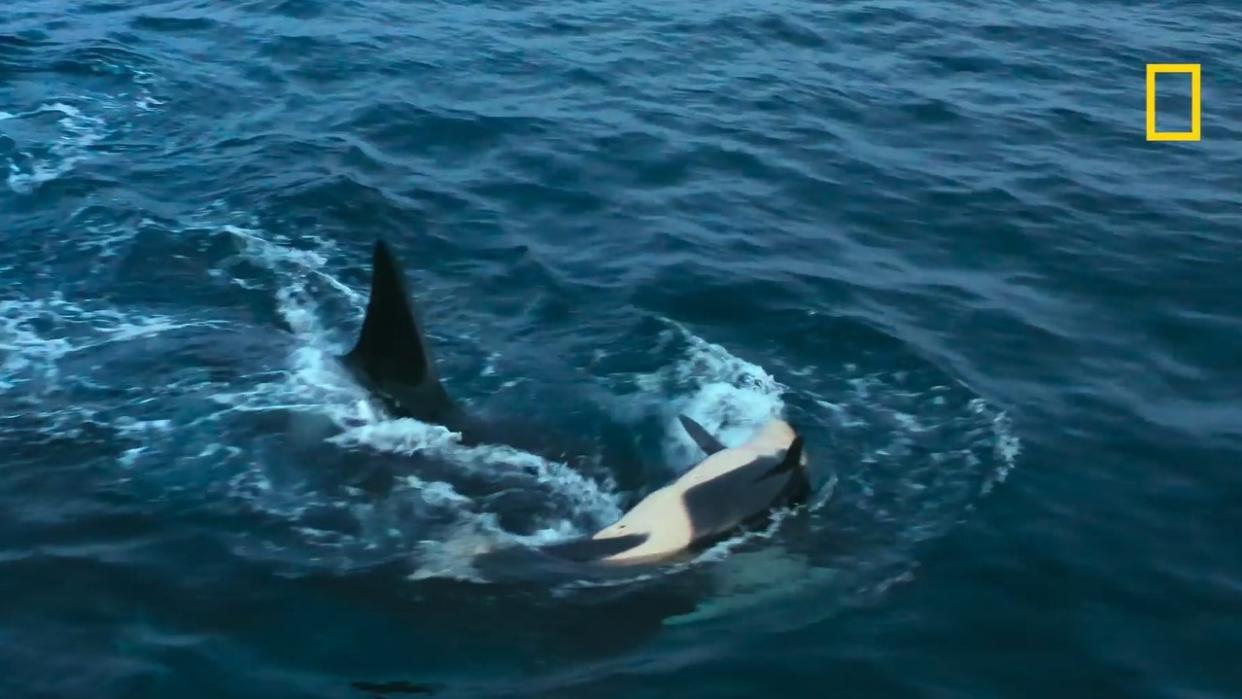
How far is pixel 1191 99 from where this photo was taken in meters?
29.1

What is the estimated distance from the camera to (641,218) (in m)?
23.1

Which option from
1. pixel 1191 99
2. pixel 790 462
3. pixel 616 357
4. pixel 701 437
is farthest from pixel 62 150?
pixel 1191 99

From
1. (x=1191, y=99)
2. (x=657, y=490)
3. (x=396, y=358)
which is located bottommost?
(x=657, y=490)

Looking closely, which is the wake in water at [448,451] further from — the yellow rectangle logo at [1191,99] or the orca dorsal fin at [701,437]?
the yellow rectangle logo at [1191,99]

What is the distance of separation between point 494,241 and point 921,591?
34.3 ft

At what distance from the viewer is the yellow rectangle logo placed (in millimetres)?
27266

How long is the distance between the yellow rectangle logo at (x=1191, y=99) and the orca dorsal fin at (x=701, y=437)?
15.8m

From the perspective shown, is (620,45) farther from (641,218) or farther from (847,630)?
(847,630)

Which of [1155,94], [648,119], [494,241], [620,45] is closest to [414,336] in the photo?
[494,241]

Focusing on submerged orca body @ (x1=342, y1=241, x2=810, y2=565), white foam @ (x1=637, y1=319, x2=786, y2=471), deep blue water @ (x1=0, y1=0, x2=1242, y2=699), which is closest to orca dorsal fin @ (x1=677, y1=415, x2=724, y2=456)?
submerged orca body @ (x1=342, y1=241, x2=810, y2=565)

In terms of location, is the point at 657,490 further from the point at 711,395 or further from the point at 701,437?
the point at 711,395

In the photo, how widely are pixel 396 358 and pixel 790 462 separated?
493cm

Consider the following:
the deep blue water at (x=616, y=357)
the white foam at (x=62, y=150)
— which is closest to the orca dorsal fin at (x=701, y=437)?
the deep blue water at (x=616, y=357)

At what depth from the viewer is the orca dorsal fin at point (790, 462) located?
14930 mm
